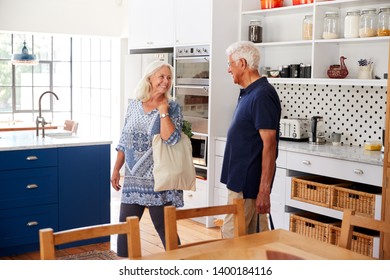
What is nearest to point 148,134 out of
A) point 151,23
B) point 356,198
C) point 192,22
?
point 356,198

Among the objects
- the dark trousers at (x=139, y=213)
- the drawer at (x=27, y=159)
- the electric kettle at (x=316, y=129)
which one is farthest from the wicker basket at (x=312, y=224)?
the drawer at (x=27, y=159)

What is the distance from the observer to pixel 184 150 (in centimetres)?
363

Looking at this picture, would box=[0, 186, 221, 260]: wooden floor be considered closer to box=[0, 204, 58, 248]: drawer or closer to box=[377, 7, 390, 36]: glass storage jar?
box=[0, 204, 58, 248]: drawer

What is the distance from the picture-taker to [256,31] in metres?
5.40

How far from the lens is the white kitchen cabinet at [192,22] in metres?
5.38

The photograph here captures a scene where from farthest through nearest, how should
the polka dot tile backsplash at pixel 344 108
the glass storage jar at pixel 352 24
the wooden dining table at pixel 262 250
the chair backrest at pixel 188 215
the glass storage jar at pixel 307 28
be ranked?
1. the glass storage jar at pixel 307 28
2. the polka dot tile backsplash at pixel 344 108
3. the glass storage jar at pixel 352 24
4. the chair backrest at pixel 188 215
5. the wooden dining table at pixel 262 250

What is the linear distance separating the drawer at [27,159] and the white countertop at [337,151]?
5.93ft

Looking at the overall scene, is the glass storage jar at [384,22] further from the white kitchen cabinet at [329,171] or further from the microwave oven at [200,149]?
the microwave oven at [200,149]

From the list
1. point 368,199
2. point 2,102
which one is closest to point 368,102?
point 368,199

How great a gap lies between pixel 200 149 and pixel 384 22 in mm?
2073

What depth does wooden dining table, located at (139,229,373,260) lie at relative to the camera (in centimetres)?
214

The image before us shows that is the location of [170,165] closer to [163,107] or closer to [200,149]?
[163,107]

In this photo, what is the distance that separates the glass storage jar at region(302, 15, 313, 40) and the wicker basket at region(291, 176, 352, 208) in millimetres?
1189
